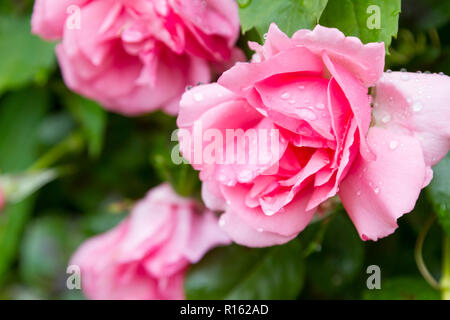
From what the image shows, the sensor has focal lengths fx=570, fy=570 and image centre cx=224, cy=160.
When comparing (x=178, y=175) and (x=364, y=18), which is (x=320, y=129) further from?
(x=178, y=175)

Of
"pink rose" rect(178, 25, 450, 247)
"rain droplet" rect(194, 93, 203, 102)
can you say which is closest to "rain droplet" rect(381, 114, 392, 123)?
"pink rose" rect(178, 25, 450, 247)

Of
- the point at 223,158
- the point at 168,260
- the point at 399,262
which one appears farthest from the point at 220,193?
the point at 399,262

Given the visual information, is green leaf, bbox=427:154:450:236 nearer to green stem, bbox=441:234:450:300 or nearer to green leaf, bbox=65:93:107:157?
green stem, bbox=441:234:450:300

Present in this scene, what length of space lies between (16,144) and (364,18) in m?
0.60

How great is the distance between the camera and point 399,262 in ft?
2.06

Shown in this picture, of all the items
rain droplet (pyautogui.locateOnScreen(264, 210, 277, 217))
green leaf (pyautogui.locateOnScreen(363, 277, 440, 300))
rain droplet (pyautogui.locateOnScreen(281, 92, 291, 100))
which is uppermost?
rain droplet (pyautogui.locateOnScreen(281, 92, 291, 100))

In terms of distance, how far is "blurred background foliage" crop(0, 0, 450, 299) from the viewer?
545 mm

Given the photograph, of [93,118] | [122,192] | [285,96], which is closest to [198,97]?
[285,96]

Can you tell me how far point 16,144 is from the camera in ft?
2.73

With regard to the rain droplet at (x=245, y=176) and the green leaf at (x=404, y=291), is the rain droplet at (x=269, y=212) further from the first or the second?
the green leaf at (x=404, y=291)

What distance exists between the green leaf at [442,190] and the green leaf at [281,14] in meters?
0.15

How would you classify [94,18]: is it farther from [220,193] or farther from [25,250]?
[25,250]

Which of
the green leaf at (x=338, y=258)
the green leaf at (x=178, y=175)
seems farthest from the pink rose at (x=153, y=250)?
the green leaf at (x=338, y=258)
